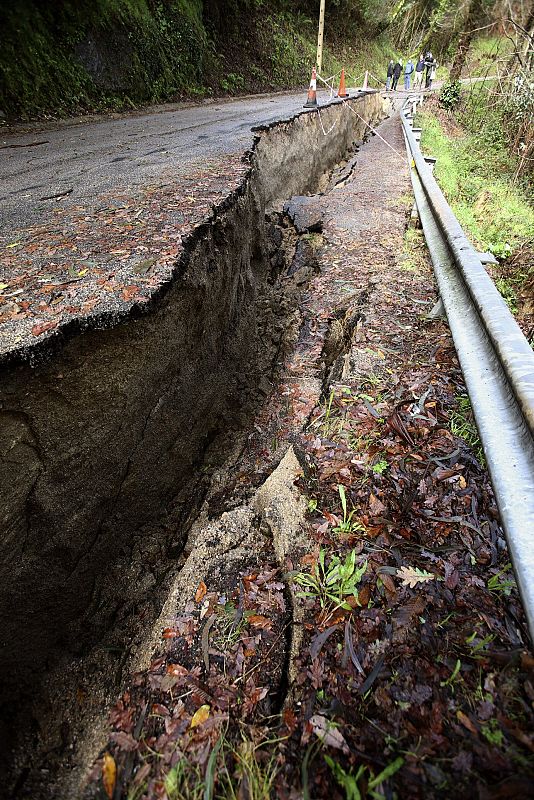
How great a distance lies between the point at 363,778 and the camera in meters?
1.00

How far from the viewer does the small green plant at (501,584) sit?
1.28m

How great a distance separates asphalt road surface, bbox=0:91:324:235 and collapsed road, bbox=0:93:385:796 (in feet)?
1.41

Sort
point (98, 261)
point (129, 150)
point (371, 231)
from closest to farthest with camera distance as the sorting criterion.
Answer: point (98, 261), point (371, 231), point (129, 150)

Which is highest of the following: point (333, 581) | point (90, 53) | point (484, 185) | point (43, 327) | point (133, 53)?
point (133, 53)

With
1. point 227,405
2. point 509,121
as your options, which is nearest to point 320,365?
point 227,405

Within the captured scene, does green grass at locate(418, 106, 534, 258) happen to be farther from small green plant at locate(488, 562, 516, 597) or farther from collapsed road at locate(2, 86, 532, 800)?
small green plant at locate(488, 562, 516, 597)

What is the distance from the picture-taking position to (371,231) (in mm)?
4500

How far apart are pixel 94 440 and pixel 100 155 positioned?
4111 mm

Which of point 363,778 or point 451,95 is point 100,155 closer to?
point 363,778

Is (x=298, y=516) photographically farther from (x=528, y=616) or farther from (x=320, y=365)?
(x=320, y=365)

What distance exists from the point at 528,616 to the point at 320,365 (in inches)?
91.7

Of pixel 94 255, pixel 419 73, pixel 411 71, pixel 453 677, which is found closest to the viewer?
pixel 453 677

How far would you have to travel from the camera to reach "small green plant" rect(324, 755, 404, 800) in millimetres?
972

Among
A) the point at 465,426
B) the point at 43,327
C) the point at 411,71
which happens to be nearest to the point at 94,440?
the point at 43,327
